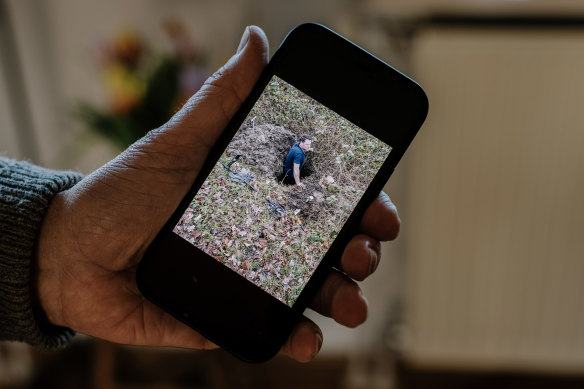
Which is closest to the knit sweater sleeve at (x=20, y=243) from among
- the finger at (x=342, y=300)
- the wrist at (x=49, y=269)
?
the wrist at (x=49, y=269)

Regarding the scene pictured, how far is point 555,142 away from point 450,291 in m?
0.45

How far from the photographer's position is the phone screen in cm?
60

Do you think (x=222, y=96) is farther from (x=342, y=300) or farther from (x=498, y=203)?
(x=498, y=203)

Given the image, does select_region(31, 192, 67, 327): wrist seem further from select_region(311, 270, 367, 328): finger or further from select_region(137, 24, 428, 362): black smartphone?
select_region(311, 270, 367, 328): finger

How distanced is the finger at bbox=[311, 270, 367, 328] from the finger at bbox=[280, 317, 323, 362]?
0.12ft

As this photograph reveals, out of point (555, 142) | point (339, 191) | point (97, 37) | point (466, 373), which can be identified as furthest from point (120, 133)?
point (466, 373)

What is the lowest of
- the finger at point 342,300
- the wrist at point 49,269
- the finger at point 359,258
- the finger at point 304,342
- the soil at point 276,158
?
the wrist at point 49,269

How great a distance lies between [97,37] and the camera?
129 centimetres

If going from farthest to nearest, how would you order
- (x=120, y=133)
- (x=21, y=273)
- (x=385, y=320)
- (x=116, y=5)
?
(x=385, y=320) < (x=116, y=5) < (x=120, y=133) < (x=21, y=273)

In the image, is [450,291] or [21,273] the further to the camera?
[450,291]

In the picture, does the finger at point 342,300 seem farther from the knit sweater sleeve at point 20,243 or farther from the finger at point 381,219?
the knit sweater sleeve at point 20,243

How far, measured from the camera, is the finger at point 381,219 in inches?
23.8

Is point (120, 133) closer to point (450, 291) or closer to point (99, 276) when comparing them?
point (99, 276)

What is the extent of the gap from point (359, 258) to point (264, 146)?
0.18m
